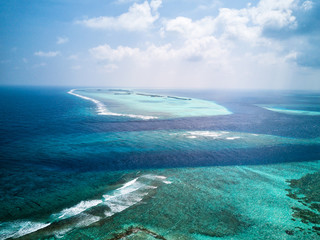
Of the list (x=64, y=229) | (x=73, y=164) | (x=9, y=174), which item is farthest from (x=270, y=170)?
(x=9, y=174)

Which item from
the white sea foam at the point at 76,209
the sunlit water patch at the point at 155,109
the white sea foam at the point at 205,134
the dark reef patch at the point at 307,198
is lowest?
the white sea foam at the point at 76,209

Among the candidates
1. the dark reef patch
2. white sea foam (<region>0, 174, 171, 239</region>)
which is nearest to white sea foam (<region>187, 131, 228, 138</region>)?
the dark reef patch

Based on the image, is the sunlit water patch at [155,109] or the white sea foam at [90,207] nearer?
the white sea foam at [90,207]

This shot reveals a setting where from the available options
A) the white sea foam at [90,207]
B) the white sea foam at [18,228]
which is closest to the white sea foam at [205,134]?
the white sea foam at [90,207]

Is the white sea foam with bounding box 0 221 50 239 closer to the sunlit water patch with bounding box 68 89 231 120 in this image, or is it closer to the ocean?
the ocean

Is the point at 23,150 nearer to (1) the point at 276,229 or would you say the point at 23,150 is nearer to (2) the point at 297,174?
(1) the point at 276,229

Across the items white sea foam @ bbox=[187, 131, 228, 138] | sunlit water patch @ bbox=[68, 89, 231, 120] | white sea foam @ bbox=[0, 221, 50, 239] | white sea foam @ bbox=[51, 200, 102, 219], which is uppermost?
sunlit water patch @ bbox=[68, 89, 231, 120]

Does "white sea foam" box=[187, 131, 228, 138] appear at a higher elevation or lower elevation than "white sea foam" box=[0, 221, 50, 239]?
higher

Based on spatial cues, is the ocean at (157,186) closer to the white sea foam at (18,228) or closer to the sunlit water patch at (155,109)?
the white sea foam at (18,228)

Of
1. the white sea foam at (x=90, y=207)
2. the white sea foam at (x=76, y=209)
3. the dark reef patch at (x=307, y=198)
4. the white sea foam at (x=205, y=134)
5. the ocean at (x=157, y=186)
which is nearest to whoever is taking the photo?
the white sea foam at (x=90, y=207)
